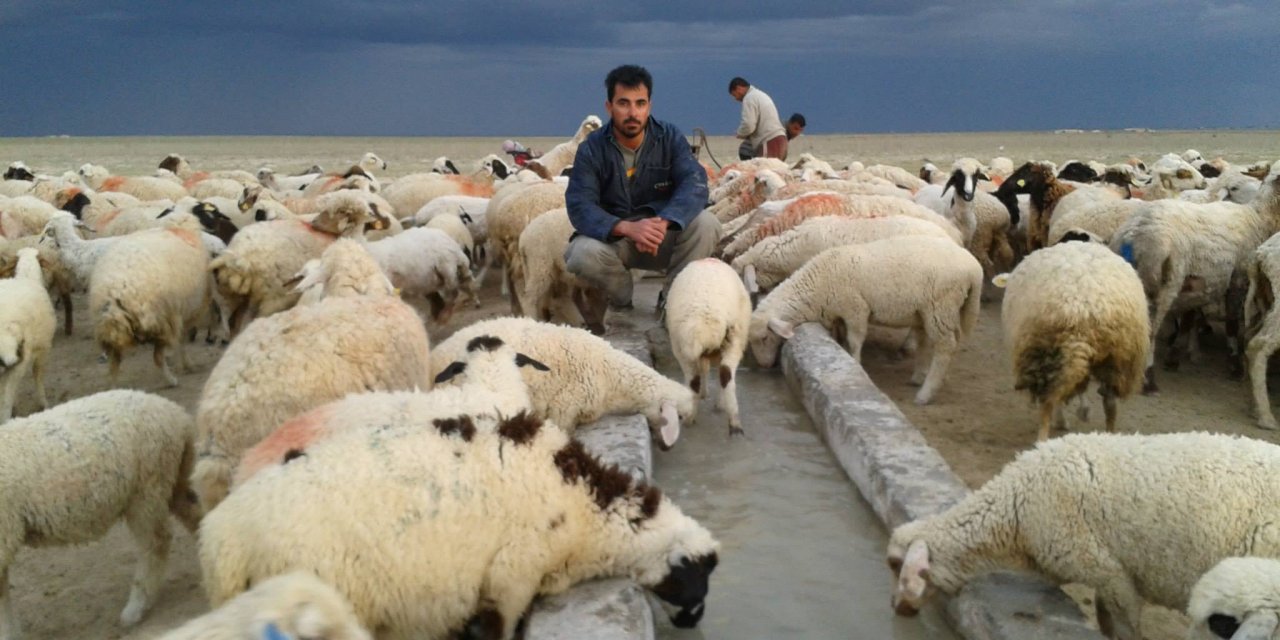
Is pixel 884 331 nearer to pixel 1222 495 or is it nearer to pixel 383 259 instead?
pixel 383 259

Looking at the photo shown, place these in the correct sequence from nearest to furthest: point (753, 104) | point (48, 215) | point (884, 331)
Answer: point (884, 331) → point (48, 215) → point (753, 104)

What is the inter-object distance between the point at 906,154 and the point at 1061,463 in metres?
48.9

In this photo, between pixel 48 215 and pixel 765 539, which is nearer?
pixel 765 539

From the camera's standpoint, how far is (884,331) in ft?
28.9

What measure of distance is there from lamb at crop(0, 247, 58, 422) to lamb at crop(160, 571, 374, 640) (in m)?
5.46

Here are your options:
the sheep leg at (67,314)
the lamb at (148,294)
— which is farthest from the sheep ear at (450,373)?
the sheep leg at (67,314)

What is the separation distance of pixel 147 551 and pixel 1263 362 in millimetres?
7517

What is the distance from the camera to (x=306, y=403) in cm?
459

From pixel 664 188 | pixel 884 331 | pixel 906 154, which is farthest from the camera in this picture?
pixel 906 154

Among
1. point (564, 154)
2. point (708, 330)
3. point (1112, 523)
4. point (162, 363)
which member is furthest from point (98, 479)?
point (564, 154)

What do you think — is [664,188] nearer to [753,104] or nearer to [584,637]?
[584,637]

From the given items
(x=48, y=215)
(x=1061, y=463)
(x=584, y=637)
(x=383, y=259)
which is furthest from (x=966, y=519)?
(x=48, y=215)

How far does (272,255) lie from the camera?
802cm

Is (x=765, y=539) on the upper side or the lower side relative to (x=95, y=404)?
lower
